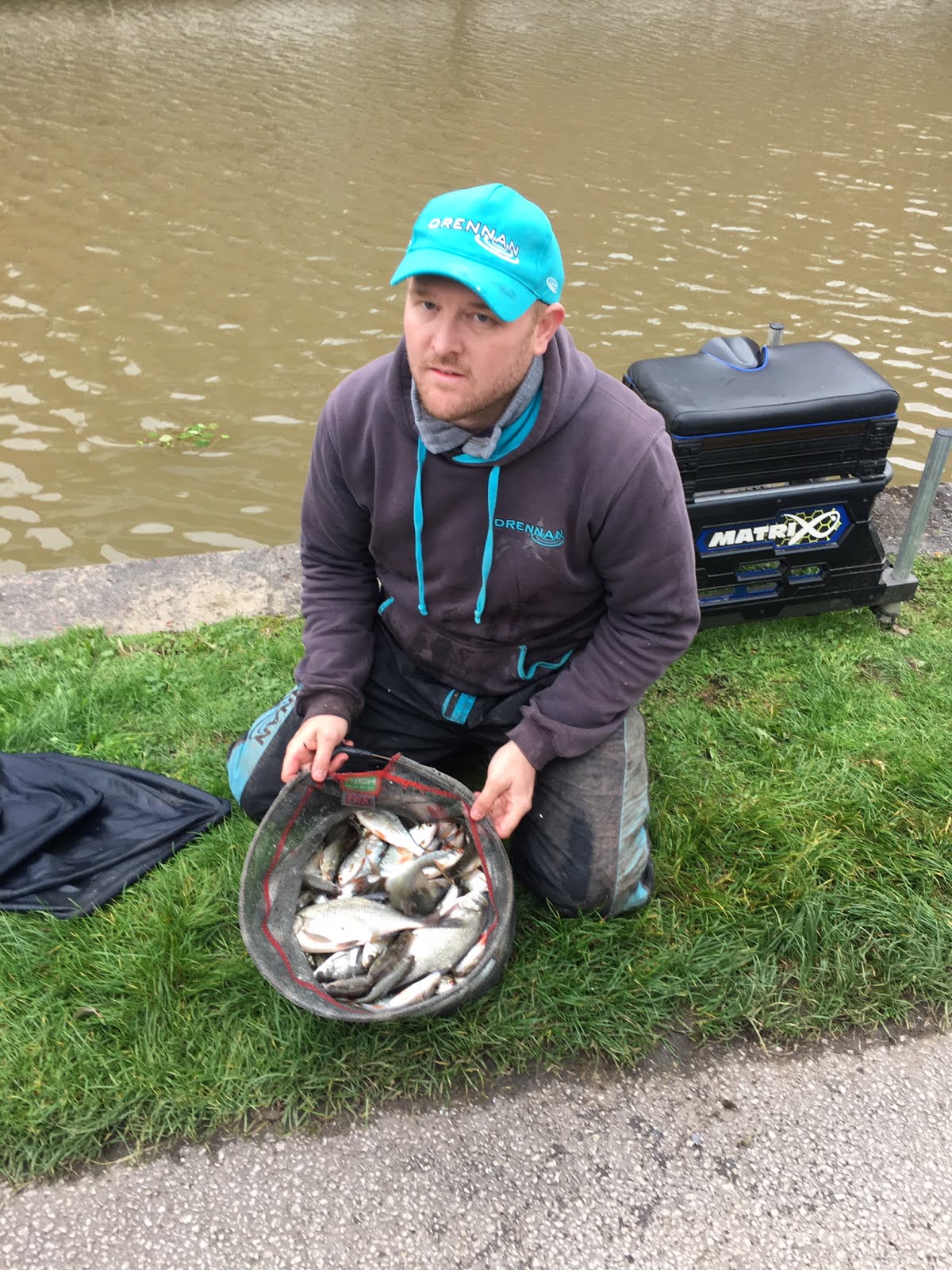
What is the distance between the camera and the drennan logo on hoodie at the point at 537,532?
2.38 metres

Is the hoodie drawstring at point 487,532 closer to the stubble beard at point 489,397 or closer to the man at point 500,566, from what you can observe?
the man at point 500,566

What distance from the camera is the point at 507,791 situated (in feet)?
7.99

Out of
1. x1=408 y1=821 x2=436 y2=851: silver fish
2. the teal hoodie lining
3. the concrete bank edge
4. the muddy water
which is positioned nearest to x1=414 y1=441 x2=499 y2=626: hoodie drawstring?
the teal hoodie lining

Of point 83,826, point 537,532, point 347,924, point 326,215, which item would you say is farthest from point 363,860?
point 326,215

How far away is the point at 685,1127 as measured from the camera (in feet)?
7.14

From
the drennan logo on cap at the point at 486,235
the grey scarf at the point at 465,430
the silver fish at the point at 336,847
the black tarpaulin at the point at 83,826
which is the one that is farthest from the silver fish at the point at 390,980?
the drennan logo on cap at the point at 486,235

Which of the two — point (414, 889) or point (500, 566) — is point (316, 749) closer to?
point (414, 889)

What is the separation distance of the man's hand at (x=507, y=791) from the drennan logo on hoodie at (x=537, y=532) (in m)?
0.51

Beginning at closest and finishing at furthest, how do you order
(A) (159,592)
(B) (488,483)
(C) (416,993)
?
(C) (416,993) < (B) (488,483) < (A) (159,592)

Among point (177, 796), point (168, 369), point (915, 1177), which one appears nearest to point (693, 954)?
point (915, 1177)

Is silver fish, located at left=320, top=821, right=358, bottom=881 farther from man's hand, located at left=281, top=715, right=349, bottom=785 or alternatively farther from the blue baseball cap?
the blue baseball cap

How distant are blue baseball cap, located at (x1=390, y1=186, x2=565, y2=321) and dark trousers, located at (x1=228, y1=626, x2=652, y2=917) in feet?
3.64

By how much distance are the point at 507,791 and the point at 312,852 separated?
0.57 meters

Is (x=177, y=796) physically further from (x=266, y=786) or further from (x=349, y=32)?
(x=349, y=32)
